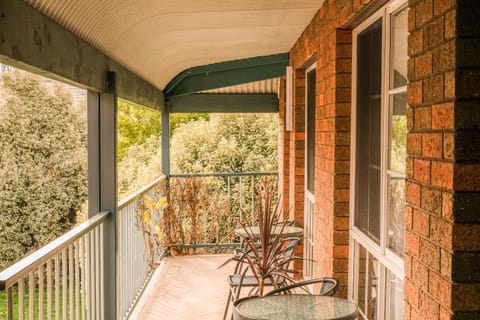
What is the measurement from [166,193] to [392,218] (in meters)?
5.46

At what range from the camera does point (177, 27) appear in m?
4.58

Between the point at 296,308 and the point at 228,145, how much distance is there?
15687mm

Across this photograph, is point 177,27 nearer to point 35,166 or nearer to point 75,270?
point 75,270

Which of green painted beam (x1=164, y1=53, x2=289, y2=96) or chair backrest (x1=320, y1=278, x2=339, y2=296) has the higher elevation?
green painted beam (x1=164, y1=53, x2=289, y2=96)

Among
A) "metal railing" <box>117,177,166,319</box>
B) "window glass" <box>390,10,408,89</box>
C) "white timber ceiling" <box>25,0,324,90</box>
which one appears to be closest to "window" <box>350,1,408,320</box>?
"window glass" <box>390,10,408,89</box>

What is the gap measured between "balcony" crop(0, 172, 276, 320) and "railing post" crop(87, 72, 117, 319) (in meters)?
0.03

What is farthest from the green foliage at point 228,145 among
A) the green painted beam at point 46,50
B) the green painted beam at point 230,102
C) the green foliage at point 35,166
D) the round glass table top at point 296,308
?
the round glass table top at point 296,308

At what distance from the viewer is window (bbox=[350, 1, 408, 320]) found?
2.72 m

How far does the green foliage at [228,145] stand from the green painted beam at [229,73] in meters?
10.2

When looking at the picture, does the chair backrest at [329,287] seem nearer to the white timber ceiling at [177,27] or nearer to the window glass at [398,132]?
the window glass at [398,132]

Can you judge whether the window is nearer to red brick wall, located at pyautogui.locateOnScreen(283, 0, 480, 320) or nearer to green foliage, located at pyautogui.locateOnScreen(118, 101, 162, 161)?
red brick wall, located at pyautogui.locateOnScreen(283, 0, 480, 320)

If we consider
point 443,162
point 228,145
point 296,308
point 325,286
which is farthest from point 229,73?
point 228,145

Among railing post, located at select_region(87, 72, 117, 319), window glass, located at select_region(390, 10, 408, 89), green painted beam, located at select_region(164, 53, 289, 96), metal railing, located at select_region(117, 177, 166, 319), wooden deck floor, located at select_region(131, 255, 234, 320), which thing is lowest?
wooden deck floor, located at select_region(131, 255, 234, 320)

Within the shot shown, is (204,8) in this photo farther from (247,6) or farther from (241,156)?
(241,156)
